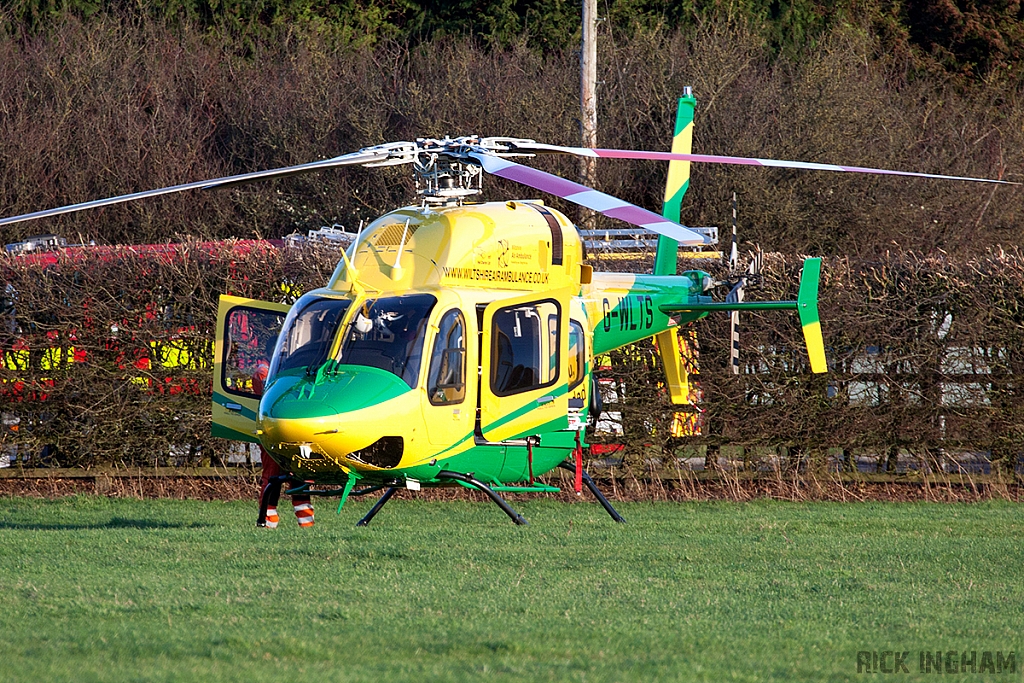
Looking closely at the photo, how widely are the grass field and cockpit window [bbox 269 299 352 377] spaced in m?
1.31

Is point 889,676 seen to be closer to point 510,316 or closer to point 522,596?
point 522,596

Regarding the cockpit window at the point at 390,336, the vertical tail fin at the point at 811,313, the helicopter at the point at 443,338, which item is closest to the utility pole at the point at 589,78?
the helicopter at the point at 443,338

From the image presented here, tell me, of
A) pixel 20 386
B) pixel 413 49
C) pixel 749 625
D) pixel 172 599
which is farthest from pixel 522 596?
pixel 413 49

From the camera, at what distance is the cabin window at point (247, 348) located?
32.1 ft

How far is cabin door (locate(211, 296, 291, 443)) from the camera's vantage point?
966 centimetres

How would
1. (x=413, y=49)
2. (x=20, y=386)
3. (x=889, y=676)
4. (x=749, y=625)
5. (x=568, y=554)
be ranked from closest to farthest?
(x=889, y=676) → (x=749, y=625) → (x=568, y=554) → (x=20, y=386) → (x=413, y=49)

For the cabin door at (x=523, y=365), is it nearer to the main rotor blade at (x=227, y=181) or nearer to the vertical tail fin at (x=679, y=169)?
the main rotor blade at (x=227, y=181)

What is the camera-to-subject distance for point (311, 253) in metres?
12.5

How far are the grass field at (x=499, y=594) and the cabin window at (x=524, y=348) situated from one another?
1.20 m

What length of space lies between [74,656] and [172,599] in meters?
1.38

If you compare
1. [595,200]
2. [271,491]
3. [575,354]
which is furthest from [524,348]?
[271,491]

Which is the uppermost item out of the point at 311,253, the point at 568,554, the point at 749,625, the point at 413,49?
the point at 413,49

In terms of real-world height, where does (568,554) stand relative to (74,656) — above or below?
below

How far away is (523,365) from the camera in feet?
31.1
